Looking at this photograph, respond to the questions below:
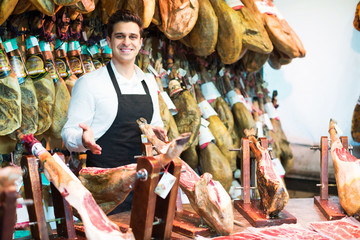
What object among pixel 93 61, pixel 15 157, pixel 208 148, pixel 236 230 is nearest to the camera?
pixel 236 230

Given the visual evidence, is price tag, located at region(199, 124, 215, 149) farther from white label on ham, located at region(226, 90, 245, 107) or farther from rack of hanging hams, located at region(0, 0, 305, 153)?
white label on ham, located at region(226, 90, 245, 107)

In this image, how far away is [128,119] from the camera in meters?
2.51

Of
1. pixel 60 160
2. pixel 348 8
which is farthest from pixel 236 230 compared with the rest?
pixel 348 8

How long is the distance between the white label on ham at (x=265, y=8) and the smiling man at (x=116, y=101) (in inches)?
78.6

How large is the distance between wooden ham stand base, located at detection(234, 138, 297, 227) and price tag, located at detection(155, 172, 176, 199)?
2.13 feet

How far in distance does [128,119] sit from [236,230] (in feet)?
2.71

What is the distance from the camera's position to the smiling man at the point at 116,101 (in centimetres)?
243

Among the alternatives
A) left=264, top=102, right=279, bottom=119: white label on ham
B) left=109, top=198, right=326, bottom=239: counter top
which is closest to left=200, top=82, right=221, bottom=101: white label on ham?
left=264, top=102, right=279, bottom=119: white label on ham

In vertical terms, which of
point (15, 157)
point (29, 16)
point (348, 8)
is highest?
point (348, 8)

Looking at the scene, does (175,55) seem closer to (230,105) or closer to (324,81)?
(230,105)

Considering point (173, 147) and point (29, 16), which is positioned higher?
point (29, 16)

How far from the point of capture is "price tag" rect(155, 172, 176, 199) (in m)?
1.70

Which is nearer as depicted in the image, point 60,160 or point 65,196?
point 65,196

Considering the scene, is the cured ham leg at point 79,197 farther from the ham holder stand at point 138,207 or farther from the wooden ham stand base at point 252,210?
the wooden ham stand base at point 252,210
